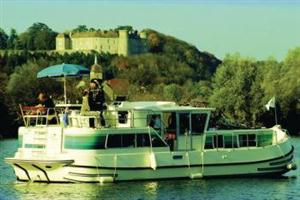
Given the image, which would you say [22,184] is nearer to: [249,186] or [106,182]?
[106,182]

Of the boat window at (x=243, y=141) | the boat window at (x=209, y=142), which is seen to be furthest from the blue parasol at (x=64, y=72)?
the boat window at (x=243, y=141)

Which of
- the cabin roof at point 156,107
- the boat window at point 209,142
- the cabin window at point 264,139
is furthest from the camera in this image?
the cabin window at point 264,139

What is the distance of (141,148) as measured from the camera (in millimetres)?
40438

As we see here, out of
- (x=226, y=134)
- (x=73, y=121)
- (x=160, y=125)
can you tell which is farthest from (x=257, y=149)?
(x=73, y=121)

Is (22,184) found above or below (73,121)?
below

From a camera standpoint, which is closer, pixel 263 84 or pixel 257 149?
pixel 257 149

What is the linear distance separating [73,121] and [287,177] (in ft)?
31.9

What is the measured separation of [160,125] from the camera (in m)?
41.3

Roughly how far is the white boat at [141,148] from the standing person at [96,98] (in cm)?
39

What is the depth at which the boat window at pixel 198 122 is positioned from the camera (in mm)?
41875

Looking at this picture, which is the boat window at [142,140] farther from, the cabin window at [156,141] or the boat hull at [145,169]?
the boat hull at [145,169]

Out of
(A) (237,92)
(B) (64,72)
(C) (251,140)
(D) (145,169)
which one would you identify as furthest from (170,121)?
(A) (237,92)

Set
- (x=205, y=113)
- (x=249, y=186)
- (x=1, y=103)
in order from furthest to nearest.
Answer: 1. (x=1, y=103)
2. (x=205, y=113)
3. (x=249, y=186)

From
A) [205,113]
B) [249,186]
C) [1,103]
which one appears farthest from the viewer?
[1,103]
